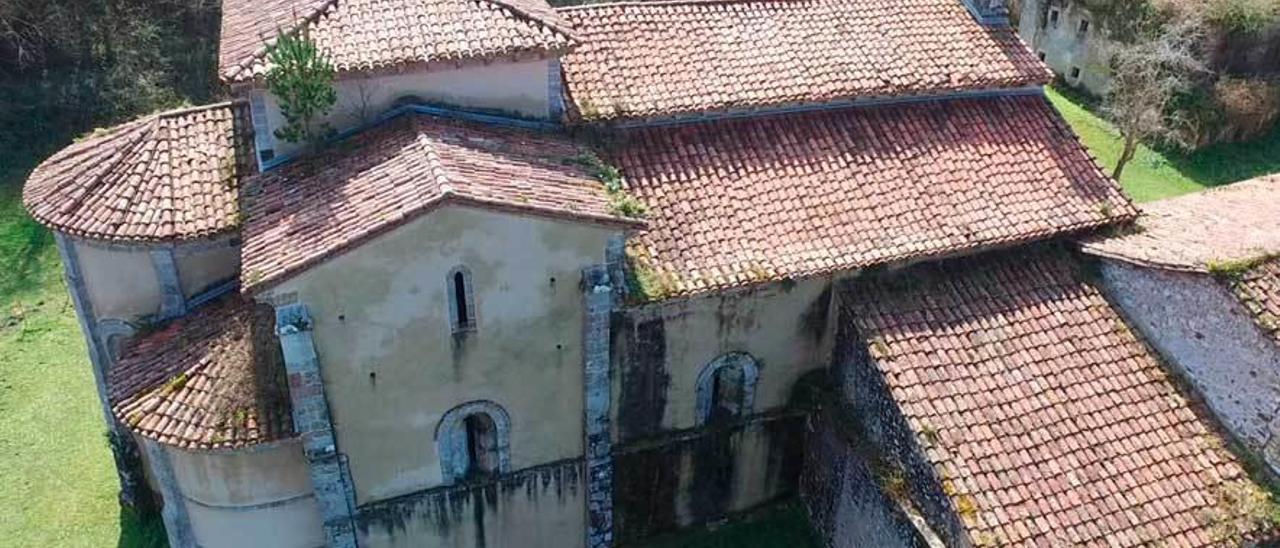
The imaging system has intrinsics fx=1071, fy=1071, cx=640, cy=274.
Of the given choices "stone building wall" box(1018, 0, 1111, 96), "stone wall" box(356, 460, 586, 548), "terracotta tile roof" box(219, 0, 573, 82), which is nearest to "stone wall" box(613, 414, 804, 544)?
"stone wall" box(356, 460, 586, 548)

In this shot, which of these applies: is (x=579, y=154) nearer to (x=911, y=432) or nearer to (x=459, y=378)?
(x=459, y=378)

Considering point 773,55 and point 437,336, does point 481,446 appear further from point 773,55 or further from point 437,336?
point 773,55

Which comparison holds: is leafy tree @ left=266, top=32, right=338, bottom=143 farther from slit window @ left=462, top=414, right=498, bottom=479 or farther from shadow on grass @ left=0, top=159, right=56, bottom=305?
shadow on grass @ left=0, top=159, right=56, bottom=305

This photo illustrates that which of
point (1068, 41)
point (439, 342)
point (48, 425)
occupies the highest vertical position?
Answer: point (1068, 41)

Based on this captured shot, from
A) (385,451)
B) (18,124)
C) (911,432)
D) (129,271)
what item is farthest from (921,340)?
(18,124)

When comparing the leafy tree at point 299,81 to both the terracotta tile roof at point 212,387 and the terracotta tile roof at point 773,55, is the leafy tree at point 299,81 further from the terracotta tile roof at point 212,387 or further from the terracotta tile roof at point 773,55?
the terracotta tile roof at point 773,55

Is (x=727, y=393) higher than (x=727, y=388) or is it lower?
lower

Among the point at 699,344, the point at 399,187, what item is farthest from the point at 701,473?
the point at 399,187
